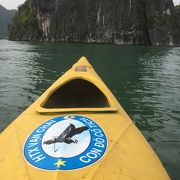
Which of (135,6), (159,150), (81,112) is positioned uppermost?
(135,6)

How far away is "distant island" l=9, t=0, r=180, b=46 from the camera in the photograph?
83.6m

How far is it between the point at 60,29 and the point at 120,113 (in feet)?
306

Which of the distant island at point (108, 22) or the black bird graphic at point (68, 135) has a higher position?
the distant island at point (108, 22)

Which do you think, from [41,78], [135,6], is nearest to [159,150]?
[41,78]

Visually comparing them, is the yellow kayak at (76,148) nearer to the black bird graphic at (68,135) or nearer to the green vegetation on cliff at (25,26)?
the black bird graphic at (68,135)

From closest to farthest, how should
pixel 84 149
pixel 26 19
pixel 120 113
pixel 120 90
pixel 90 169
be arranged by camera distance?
pixel 90 169, pixel 84 149, pixel 120 113, pixel 120 90, pixel 26 19

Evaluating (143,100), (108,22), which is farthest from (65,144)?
(108,22)

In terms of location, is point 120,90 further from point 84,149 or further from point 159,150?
point 84,149

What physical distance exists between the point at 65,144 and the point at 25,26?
369 feet

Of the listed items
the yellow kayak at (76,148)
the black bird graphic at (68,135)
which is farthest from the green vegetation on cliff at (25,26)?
the black bird graphic at (68,135)

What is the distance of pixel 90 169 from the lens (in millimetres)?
3992

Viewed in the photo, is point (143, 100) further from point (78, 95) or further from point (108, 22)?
point (108, 22)

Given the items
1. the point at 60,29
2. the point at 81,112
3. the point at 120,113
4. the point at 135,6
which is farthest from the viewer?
the point at 60,29

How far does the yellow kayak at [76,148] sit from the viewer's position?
13.0ft
